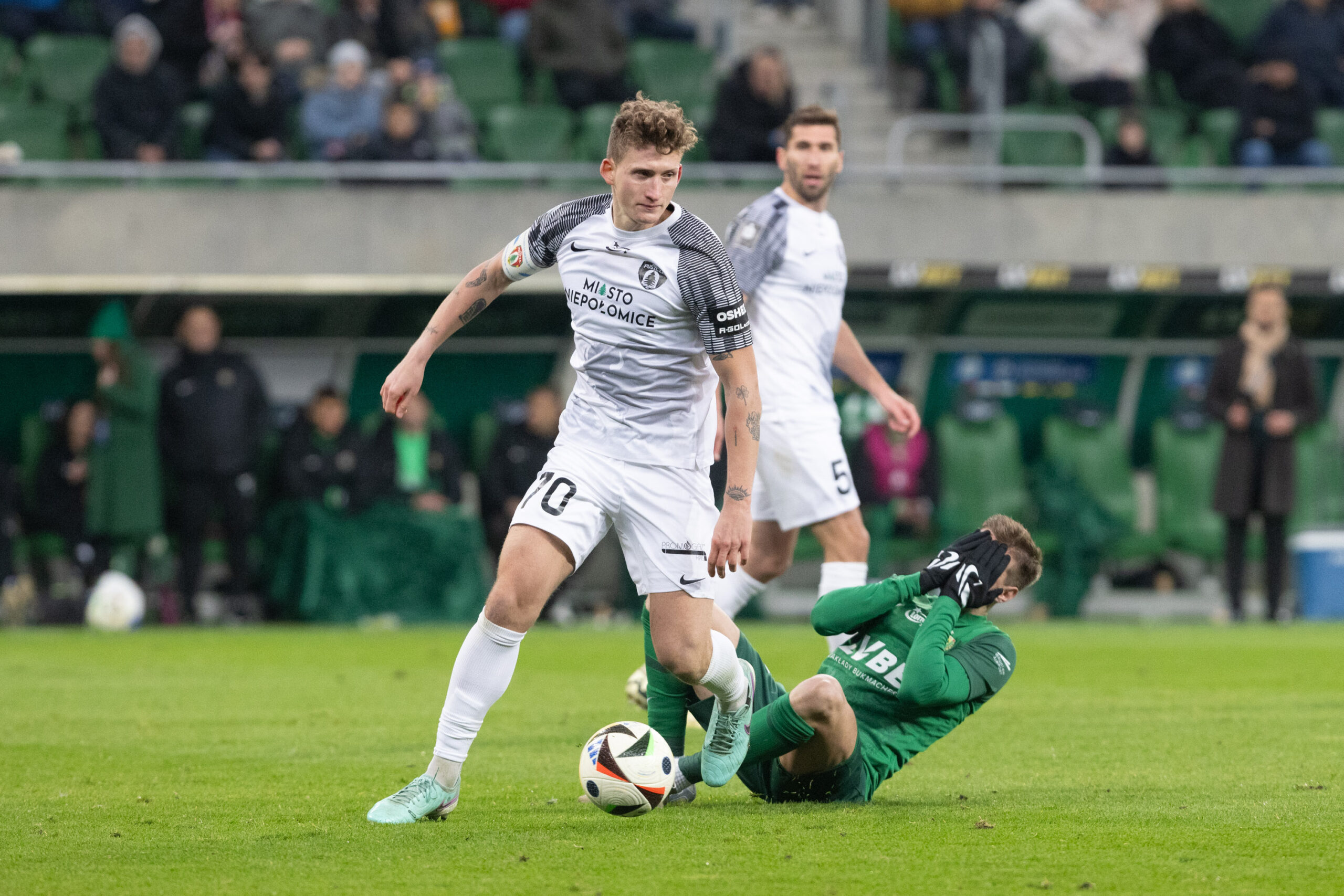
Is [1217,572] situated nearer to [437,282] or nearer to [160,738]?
[437,282]

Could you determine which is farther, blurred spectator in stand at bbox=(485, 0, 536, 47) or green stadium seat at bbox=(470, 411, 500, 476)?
blurred spectator in stand at bbox=(485, 0, 536, 47)

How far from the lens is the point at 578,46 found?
53.5ft

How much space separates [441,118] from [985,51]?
526cm

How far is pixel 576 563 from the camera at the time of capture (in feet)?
17.4

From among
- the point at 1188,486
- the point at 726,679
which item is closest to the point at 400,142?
the point at 1188,486

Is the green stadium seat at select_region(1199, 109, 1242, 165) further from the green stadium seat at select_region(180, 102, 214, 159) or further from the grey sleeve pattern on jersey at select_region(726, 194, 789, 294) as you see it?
the grey sleeve pattern on jersey at select_region(726, 194, 789, 294)

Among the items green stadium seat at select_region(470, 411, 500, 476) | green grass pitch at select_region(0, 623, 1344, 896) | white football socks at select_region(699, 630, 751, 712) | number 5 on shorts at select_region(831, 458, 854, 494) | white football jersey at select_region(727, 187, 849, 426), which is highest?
white football jersey at select_region(727, 187, 849, 426)

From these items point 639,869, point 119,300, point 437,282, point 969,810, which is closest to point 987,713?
point 969,810

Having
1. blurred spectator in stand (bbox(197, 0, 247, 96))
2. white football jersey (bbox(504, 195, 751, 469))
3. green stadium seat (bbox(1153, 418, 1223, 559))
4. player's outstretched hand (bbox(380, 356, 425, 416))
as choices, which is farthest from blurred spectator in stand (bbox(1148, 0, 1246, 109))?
player's outstretched hand (bbox(380, 356, 425, 416))

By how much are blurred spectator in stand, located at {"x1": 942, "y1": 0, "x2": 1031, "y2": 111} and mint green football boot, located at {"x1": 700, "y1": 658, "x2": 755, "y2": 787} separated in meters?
12.6

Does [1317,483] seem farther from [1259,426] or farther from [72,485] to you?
[72,485]

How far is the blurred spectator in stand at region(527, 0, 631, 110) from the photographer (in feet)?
53.3

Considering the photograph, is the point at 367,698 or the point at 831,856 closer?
the point at 831,856

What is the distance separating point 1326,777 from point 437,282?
10266 millimetres
